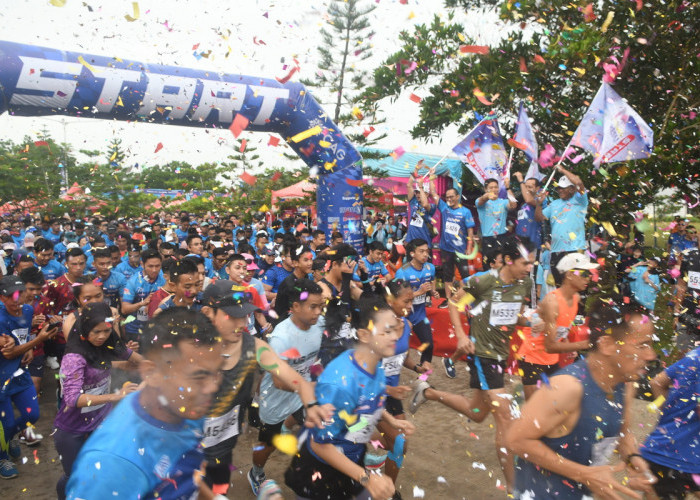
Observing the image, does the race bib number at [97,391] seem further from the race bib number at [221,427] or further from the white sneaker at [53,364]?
the white sneaker at [53,364]

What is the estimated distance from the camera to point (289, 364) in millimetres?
3615

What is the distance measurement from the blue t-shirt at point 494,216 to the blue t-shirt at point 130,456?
683 centimetres

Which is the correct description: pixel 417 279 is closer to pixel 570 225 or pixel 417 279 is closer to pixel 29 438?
pixel 570 225

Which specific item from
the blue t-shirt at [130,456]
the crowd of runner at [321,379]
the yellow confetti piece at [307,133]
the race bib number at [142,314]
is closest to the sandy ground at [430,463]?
the crowd of runner at [321,379]

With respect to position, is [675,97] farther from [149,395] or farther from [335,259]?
[149,395]

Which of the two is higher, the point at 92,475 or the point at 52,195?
the point at 92,475

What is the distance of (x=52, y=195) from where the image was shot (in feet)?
77.4

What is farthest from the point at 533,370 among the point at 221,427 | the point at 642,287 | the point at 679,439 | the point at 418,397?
the point at 642,287

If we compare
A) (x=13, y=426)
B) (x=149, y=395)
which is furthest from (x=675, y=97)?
(x=13, y=426)

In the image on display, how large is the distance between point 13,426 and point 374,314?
3.32 meters

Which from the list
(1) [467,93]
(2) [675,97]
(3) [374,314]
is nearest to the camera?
(3) [374,314]

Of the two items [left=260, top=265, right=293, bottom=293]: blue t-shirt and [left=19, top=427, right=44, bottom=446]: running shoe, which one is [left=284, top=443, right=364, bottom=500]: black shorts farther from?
[left=260, top=265, right=293, bottom=293]: blue t-shirt

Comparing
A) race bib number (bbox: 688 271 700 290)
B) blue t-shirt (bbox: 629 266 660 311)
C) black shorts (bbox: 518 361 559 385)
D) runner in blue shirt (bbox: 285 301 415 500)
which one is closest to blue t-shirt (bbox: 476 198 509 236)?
blue t-shirt (bbox: 629 266 660 311)

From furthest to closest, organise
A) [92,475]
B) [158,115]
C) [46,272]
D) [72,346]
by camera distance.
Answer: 1. [158,115]
2. [46,272]
3. [72,346]
4. [92,475]
